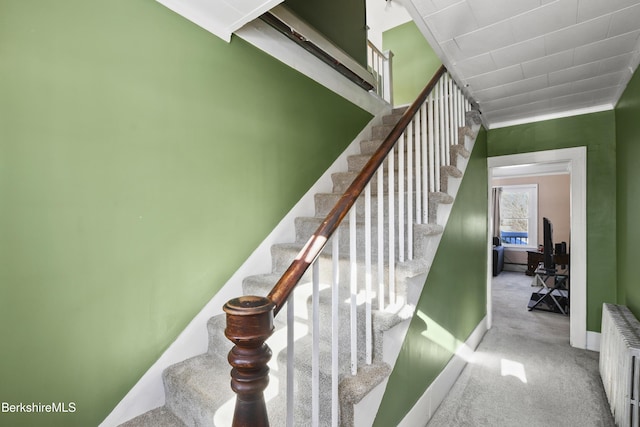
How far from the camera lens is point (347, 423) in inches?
51.5

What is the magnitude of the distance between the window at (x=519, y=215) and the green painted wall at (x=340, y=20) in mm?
6589

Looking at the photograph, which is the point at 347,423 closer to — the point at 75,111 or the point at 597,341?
the point at 75,111

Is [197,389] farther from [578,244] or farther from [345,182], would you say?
[578,244]

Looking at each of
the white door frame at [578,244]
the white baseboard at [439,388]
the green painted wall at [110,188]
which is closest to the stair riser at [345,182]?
the green painted wall at [110,188]

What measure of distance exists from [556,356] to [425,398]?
1.88 meters

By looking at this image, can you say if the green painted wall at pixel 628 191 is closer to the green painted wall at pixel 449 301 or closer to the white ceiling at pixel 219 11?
the green painted wall at pixel 449 301

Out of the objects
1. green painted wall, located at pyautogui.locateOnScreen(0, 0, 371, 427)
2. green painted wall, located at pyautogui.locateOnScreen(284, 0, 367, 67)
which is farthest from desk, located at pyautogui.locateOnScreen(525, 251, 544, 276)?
green painted wall, located at pyautogui.locateOnScreen(0, 0, 371, 427)

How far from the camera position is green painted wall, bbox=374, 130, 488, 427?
1.75 meters

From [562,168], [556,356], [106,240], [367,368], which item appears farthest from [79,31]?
[562,168]

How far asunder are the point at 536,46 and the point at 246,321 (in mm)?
2521

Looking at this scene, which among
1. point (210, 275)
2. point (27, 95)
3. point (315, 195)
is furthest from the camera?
point (315, 195)

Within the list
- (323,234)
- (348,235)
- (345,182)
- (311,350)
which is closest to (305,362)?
(311,350)

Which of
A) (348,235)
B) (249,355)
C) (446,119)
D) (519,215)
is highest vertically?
(446,119)

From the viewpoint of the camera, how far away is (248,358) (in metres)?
0.79
